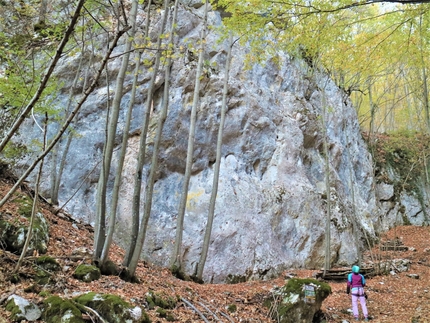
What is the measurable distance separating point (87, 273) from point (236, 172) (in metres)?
8.51

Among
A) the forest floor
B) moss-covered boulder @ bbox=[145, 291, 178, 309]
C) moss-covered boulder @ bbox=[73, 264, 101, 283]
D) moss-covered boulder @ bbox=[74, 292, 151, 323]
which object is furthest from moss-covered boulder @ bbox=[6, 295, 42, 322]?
moss-covered boulder @ bbox=[145, 291, 178, 309]

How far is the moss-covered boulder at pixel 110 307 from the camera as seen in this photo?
12.9 ft

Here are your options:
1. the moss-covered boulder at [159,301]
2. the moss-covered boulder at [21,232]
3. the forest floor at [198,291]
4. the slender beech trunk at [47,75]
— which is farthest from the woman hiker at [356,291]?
the slender beech trunk at [47,75]

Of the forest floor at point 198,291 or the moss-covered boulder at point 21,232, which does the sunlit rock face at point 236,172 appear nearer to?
the forest floor at point 198,291

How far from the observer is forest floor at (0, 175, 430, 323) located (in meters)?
4.61

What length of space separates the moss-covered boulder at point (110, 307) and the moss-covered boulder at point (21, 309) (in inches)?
21.8

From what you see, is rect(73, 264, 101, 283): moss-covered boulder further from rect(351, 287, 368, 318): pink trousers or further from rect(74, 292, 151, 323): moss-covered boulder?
rect(351, 287, 368, 318): pink trousers

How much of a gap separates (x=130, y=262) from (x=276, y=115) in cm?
1088

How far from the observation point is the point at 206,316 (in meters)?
5.54

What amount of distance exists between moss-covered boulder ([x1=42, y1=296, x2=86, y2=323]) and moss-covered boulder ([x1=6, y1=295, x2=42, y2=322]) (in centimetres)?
9

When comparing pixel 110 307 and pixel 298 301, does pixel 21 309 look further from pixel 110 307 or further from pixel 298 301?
pixel 298 301

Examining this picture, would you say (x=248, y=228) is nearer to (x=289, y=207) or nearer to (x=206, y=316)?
(x=289, y=207)

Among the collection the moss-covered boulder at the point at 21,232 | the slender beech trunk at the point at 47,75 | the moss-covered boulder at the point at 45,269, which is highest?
the slender beech trunk at the point at 47,75

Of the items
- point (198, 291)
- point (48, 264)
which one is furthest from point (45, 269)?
point (198, 291)
